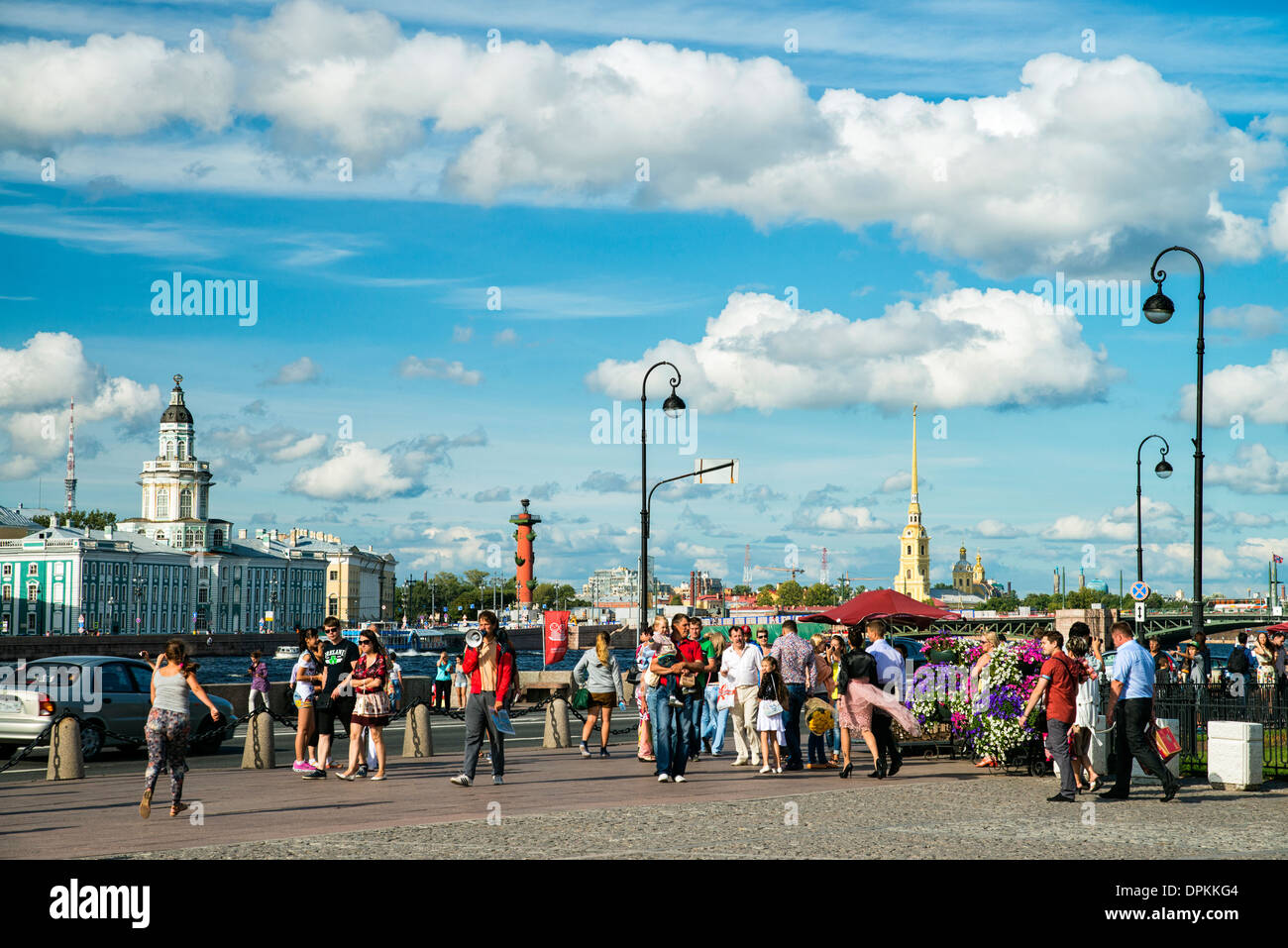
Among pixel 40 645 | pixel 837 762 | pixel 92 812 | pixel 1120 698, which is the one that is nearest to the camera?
pixel 92 812

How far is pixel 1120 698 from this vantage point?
15.0 m

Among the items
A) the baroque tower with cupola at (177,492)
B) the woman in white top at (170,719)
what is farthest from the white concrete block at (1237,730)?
the baroque tower with cupola at (177,492)

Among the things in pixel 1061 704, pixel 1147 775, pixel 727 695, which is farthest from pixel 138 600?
pixel 1061 704

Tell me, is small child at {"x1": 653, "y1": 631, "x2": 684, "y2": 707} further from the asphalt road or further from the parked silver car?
the parked silver car

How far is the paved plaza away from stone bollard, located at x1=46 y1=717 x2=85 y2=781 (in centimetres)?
26

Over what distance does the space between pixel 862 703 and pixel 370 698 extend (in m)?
5.95

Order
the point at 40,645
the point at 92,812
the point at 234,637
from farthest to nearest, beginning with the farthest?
the point at 234,637 < the point at 40,645 < the point at 92,812

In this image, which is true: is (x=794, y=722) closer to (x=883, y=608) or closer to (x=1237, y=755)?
(x=1237, y=755)

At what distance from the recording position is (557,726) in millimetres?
22922

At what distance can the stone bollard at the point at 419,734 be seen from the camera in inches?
835

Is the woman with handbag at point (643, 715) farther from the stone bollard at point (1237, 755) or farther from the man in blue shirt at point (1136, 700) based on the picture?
the stone bollard at point (1237, 755)
